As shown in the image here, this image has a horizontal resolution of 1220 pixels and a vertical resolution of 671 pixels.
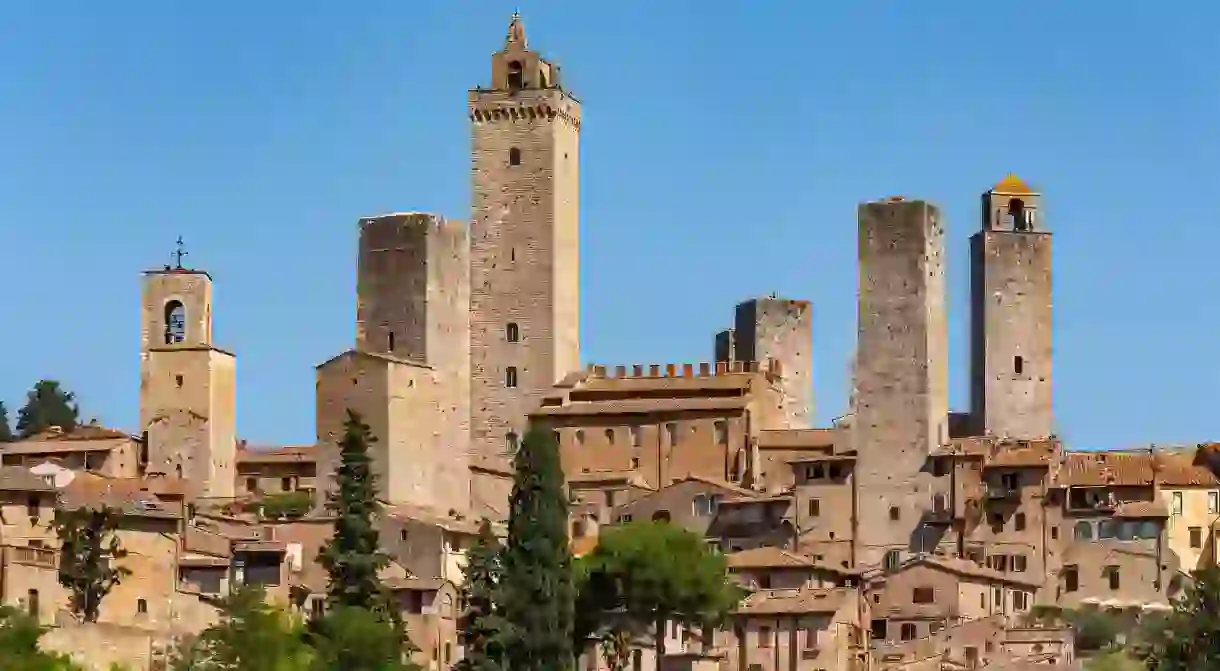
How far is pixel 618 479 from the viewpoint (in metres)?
90.4

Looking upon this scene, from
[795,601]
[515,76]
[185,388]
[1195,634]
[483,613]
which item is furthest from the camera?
[515,76]

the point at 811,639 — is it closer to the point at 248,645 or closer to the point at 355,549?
the point at 355,549

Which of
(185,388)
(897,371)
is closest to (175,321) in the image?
(185,388)

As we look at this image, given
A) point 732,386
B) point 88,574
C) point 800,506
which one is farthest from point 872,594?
point 88,574

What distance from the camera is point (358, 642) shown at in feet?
224

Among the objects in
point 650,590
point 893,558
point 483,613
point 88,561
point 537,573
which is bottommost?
point 483,613

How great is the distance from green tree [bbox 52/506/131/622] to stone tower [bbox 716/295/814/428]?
2990 centimetres

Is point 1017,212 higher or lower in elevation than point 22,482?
higher

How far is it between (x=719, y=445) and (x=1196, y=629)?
19274 millimetres

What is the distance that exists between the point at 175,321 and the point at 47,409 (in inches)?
951

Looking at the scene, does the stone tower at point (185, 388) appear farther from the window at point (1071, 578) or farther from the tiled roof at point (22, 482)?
the window at point (1071, 578)

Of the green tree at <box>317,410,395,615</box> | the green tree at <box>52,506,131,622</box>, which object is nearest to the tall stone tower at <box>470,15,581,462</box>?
the green tree at <box>317,410,395,615</box>

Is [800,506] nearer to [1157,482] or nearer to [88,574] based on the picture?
[1157,482]

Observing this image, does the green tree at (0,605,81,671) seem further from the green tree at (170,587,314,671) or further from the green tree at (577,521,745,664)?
the green tree at (577,521,745,664)
